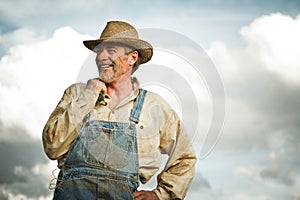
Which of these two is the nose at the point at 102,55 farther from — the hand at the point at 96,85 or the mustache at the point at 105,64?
the hand at the point at 96,85

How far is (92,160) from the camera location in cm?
296

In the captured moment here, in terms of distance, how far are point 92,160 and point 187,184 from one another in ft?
2.15

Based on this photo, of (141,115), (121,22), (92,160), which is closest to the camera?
(92,160)

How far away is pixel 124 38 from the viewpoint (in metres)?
3.22

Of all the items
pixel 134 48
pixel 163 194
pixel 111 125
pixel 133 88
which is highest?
pixel 134 48

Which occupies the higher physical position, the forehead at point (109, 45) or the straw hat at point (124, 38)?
the straw hat at point (124, 38)

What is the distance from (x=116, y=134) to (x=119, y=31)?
667mm

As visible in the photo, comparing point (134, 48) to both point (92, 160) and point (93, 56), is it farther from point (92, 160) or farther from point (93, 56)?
point (92, 160)

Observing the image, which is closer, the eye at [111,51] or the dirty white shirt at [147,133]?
the dirty white shirt at [147,133]

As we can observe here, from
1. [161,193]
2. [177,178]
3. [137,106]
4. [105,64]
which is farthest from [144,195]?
[105,64]

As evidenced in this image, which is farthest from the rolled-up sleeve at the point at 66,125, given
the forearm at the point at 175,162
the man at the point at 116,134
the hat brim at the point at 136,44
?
the forearm at the point at 175,162

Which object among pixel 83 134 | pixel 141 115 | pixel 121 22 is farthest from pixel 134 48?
pixel 83 134

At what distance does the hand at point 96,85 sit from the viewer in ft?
10.0

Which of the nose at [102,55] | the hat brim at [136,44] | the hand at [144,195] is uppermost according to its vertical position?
the hat brim at [136,44]
